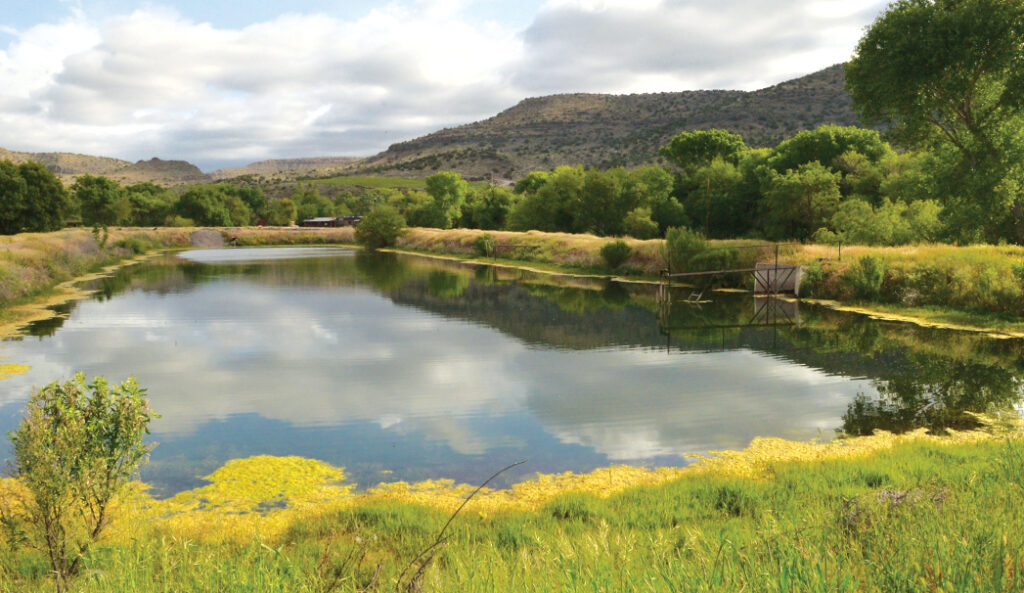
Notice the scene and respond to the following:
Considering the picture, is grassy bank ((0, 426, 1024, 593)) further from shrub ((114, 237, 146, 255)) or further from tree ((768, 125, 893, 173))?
shrub ((114, 237, 146, 255))

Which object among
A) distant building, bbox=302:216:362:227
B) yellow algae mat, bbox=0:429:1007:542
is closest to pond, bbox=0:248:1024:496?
yellow algae mat, bbox=0:429:1007:542

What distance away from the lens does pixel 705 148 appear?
8012 cm

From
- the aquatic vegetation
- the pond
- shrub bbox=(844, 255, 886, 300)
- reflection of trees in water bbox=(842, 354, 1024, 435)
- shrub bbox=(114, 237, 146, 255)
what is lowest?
reflection of trees in water bbox=(842, 354, 1024, 435)

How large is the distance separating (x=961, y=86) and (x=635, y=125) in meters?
141

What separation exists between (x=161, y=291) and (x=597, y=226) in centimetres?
4581

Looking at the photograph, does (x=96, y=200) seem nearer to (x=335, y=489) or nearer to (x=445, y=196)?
(x=445, y=196)

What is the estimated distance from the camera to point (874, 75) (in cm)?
2941

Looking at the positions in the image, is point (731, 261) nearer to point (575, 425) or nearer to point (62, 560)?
point (575, 425)

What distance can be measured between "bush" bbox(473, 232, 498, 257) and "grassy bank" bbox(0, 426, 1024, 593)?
55.1 metres

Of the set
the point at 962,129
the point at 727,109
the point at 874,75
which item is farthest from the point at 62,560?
the point at 727,109

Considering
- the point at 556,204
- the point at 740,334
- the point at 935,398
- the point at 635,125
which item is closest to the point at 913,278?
the point at 740,334

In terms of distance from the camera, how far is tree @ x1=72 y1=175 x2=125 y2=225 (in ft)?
354

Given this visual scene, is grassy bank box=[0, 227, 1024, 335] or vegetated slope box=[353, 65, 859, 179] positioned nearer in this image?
grassy bank box=[0, 227, 1024, 335]

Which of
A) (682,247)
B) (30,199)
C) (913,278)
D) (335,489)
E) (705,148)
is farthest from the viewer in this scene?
(705,148)
